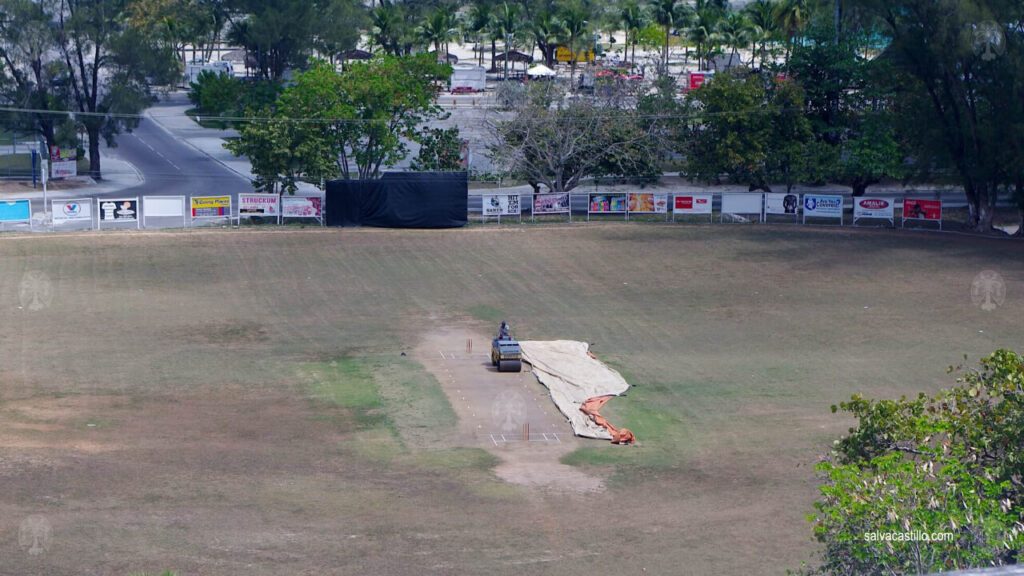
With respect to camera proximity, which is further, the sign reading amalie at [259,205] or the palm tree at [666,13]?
the palm tree at [666,13]

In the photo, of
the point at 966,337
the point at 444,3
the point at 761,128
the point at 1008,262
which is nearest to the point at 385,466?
the point at 966,337

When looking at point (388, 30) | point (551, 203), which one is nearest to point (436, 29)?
point (388, 30)

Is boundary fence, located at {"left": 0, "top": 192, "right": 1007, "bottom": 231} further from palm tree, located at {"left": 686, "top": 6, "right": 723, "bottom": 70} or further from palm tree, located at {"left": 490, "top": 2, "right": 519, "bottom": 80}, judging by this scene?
palm tree, located at {"left": 490, "top": 2, "right": 519, "bottom": 80}

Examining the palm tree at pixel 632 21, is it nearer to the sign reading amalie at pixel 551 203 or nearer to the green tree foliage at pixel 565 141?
the green tree foliage at pixel 565 141

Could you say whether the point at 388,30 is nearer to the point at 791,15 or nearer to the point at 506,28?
the point at 506,28

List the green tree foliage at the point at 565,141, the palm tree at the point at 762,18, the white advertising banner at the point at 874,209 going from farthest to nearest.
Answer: the palm tree at the point at 762,18 → the green tree foliage at the point at 565,141 → the white advertising banner at the point at 874,209

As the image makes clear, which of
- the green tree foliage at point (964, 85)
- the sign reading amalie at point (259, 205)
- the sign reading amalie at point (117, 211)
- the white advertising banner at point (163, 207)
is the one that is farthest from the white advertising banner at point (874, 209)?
the sign reading amalie at point (117, 211)
